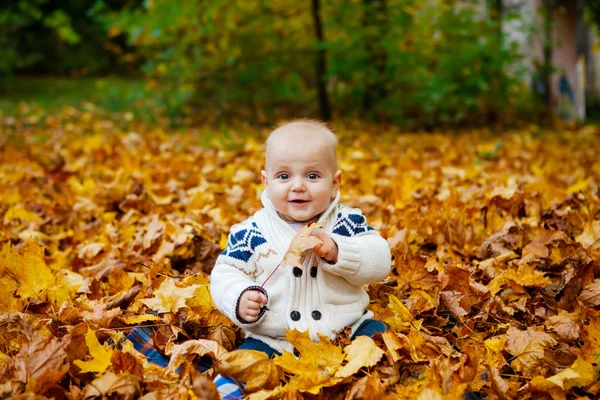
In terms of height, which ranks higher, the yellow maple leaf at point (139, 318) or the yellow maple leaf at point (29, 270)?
the yellow maple leaf at point (29, 270)

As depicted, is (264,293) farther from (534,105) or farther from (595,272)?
(534,105)

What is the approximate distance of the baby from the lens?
1.72 meters

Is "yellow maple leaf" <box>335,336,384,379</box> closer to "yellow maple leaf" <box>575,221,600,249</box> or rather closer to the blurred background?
"yellow maple leaf" <box>575,221,600,249</box>

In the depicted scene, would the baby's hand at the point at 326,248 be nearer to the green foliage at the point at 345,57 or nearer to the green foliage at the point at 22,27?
the green foliage at the point at 345,57

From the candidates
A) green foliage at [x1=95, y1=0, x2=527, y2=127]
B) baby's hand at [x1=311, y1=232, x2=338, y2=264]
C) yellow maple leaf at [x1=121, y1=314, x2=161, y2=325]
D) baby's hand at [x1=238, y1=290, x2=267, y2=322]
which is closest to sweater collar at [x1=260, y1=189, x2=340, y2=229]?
baby's hand at [x1=311, y1=232, x2=338, y2=264]

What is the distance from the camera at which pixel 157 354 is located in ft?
5.85

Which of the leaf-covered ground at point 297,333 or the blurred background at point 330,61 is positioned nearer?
the leaf-covered ground at point 297,333

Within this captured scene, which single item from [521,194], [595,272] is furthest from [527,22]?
[595,272]

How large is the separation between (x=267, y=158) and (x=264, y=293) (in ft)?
1.38

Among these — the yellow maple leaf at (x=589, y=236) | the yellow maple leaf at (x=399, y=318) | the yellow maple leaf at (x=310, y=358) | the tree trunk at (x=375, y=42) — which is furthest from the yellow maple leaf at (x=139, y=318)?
the tree trunk at (x=375, y=42)

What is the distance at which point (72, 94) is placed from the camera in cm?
1513

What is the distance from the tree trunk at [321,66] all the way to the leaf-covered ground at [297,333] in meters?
3.75

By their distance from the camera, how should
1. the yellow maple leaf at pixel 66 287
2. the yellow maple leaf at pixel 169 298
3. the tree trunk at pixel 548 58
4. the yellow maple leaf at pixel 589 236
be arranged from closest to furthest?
the yellow maple leaf at pixel 169 298 → the yellow maple leaf at pixel 66 287 → the yellow maple leaf at pixel 589 236 → the tree trunk at pixel 548 58

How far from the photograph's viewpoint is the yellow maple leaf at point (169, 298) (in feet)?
6.30
